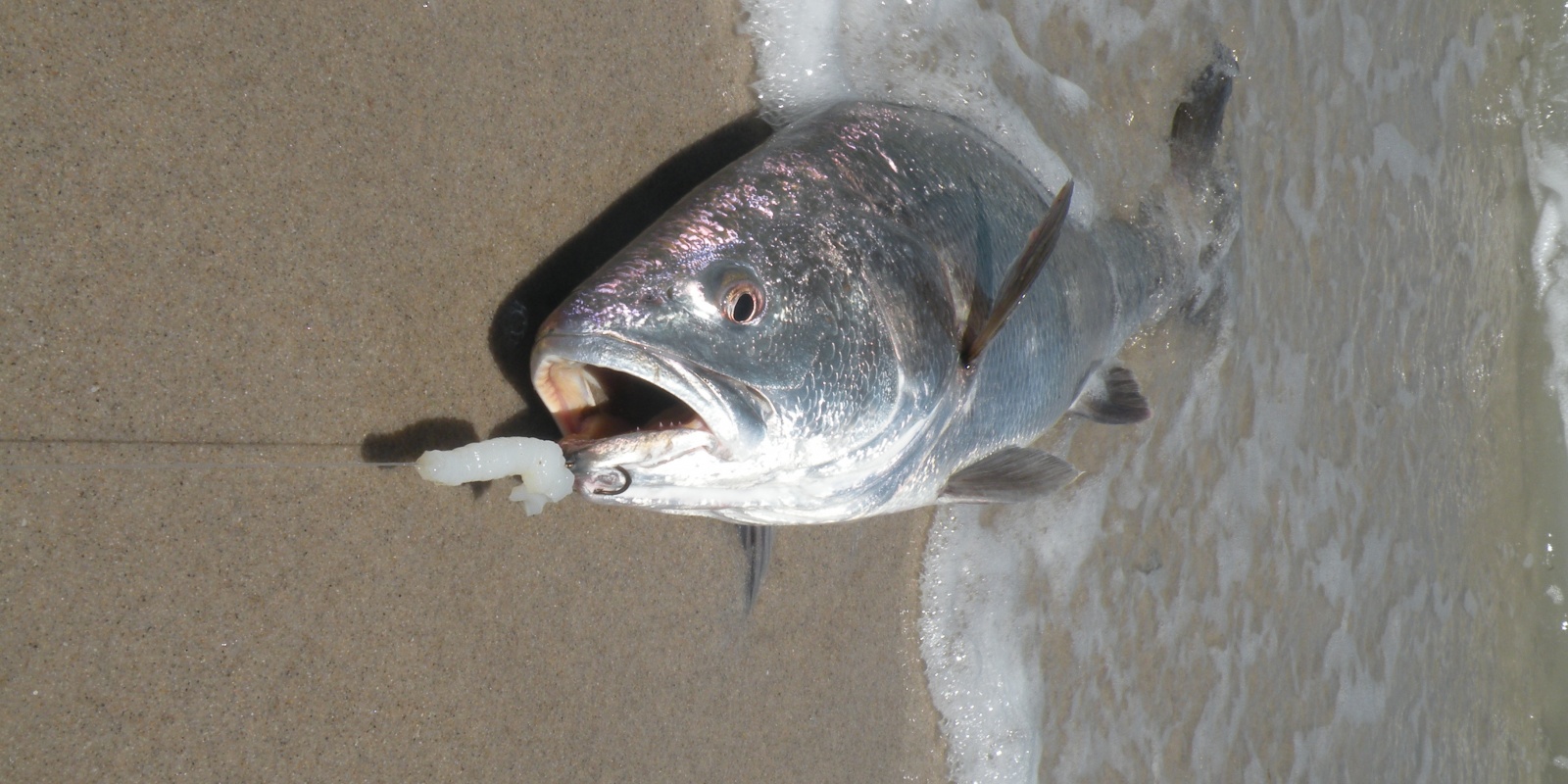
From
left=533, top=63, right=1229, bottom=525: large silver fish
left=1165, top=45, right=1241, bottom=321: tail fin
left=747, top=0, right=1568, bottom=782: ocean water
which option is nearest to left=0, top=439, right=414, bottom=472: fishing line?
left=533, top=63, right=1229, bottom=525: large silver fish

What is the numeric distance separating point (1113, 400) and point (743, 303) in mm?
1989

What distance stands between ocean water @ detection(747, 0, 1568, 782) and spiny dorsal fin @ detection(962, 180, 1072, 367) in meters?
0.93

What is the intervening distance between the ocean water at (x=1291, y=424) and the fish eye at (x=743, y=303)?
1.16 metres

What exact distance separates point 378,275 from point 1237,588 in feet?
13.4

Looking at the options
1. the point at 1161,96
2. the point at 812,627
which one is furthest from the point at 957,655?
the point at 1161,96

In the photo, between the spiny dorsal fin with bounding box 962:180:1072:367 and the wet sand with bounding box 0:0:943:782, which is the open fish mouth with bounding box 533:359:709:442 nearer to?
the wet sand with bounding box 0:0:943:782

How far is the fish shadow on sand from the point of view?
263cm

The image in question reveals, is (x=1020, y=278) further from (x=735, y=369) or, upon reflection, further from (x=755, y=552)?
(x=755, y=552)

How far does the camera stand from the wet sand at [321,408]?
1.99 metres

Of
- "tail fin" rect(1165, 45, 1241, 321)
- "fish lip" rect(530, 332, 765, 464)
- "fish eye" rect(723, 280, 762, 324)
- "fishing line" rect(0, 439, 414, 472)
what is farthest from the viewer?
"tail fin" rect(1165, 45, 1241, 321)

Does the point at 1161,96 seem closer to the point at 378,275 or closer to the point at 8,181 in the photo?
the point at 378,275

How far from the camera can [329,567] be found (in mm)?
2322

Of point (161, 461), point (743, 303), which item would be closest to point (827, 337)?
point (743, 303)

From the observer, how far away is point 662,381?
2.14m
